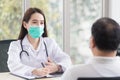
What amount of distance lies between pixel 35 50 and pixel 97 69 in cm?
113

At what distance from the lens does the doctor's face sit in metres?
2.43

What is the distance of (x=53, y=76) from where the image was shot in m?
2.17

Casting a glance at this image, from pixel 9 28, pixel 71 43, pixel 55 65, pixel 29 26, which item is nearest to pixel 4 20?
pixel 9 28

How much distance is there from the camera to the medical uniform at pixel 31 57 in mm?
2259

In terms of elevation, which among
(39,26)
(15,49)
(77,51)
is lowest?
(77,51)

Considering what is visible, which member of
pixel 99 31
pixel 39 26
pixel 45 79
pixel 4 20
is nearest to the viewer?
pixel 99 31

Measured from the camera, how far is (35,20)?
2447 millimetres

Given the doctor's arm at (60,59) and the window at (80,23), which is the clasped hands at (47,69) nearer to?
the doctor's arm at (60,59)

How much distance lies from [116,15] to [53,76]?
2.48m

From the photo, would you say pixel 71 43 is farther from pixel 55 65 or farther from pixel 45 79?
pixel 45 79

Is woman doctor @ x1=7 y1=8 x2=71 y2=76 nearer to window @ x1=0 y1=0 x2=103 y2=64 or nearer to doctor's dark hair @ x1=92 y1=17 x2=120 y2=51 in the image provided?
doctor's dark hair @ x1=92 y1=17 x2=120 y2=51

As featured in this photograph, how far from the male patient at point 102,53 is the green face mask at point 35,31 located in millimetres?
1076

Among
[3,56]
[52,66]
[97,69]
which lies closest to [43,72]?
[52,66]

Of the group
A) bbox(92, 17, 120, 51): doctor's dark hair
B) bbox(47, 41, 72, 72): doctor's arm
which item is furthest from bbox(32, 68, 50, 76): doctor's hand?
bbox(92, 17, 120, 51): doctor's dark hair
